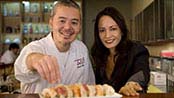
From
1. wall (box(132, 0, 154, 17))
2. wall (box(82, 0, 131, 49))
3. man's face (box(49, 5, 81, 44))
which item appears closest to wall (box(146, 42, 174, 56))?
wall (box(132, 0, 154, 17))

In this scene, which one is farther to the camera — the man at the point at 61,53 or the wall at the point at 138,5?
the wall at the point at 138,5

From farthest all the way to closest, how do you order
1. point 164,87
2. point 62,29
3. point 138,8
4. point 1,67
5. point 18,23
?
point 18,23, point 138,8, point 1,67, point 164,87, point 62,29

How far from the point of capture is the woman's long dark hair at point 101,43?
62.9 inches

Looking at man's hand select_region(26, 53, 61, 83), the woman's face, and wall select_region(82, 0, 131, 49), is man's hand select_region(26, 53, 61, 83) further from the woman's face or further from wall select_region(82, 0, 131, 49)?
wall select_region(82, 0, 131, 49)

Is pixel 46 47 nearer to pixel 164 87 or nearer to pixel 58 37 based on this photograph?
pixel 58 37

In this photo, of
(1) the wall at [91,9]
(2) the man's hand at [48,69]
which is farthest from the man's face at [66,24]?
(1) the wall at [91,9]

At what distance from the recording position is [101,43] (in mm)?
1699

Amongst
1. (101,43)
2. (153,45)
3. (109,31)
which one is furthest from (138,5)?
(109,31)

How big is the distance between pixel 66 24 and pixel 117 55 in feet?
1.25

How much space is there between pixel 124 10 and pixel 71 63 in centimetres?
643

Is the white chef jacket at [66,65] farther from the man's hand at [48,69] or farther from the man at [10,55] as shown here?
the man at [10,55]

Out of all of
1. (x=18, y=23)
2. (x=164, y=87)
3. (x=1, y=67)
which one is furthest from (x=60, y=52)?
(x=18, y=23)

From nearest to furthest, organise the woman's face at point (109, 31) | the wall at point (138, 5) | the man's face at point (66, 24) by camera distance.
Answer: the man's face at point (66, 24)
the woman's face at point (109, 31)
the wall at point (138, 5)

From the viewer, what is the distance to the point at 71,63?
1.56 m
